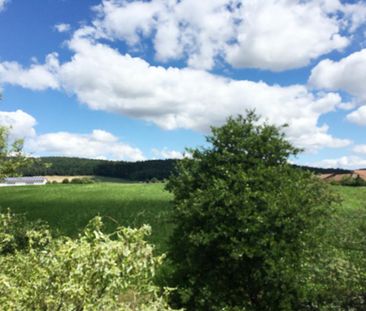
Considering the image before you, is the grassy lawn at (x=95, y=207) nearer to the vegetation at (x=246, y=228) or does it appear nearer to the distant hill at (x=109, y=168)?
the vegetation at (x=246, y=228)

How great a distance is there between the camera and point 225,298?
11539mm

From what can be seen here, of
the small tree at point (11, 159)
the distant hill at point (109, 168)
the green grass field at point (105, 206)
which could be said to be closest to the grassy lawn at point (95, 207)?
the green grass field at point (105, 206)

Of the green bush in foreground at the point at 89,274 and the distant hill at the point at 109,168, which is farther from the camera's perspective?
the distant hill at the point at 109,168

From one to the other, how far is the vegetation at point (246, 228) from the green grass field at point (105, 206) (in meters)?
11.9

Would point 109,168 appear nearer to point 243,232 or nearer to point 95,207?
point 95,207

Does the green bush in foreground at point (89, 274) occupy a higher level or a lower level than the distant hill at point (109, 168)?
lower

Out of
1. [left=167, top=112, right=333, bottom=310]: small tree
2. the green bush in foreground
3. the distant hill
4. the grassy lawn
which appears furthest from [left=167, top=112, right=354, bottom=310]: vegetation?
the distant hill

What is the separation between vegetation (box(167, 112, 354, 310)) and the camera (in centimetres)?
1125

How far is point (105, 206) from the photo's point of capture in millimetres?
39750

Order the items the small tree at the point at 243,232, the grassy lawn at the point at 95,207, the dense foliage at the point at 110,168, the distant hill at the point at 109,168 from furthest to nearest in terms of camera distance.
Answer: the dense foliage at the point at 110,168, the distant hill at the point at 109,168, the grassy lawn at the point at 95,207, the small tree at the point at 243,232

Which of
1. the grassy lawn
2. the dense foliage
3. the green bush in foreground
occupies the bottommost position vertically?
the grassy lawn

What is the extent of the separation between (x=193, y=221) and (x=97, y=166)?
437 feet

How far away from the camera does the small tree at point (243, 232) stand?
36.8 ft

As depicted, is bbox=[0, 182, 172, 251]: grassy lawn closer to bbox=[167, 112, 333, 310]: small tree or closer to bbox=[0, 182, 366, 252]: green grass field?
bbox=[0, 182, 366, 252]: green grass field
